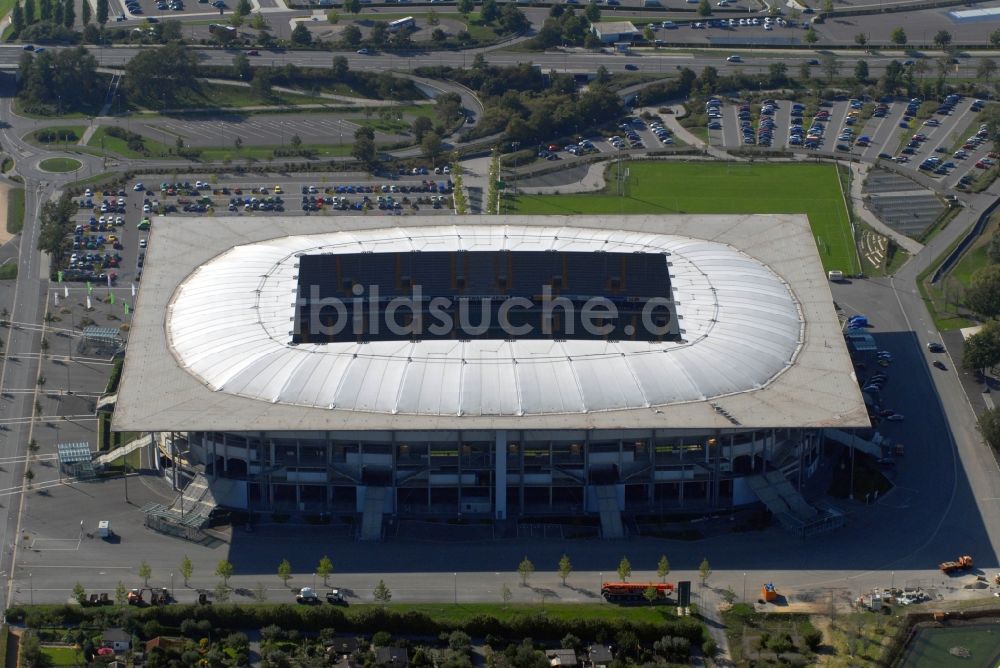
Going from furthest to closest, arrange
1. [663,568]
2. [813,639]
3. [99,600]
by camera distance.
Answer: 1. [663,568]
2. [99,600]
3. [813,639]

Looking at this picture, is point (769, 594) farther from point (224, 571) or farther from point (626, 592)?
point (224, 571)

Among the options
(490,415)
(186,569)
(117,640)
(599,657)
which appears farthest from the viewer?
(490,415)

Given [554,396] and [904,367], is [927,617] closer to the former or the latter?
[554,396]

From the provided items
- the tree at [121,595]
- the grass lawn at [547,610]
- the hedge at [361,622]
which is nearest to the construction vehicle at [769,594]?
the hedge at [361,622]

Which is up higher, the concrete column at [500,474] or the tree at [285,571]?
the concrete column at [500,474]

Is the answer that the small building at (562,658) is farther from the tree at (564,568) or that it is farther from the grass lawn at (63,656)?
the grass lawn at (63,656)

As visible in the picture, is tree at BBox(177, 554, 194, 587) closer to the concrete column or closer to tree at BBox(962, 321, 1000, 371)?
the concrete column

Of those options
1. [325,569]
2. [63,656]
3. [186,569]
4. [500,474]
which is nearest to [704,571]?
[500,474]
